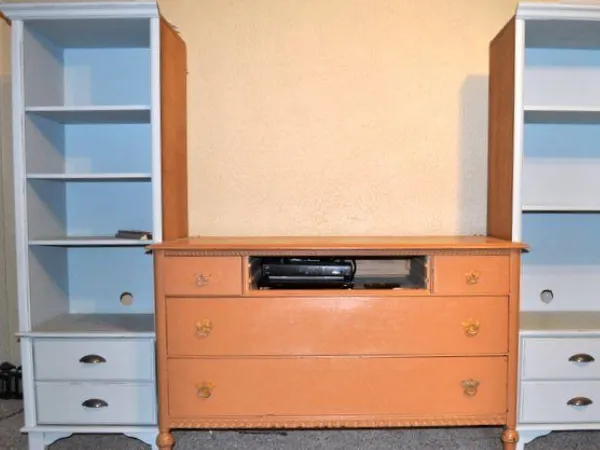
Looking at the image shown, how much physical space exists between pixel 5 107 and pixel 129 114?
880 millimetres

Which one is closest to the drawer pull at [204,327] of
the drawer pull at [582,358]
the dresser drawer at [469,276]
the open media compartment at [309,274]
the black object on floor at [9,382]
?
the open media compartment at [309,274]

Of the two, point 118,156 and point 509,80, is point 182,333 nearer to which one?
point 118,156

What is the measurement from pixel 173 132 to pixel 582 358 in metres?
1.98

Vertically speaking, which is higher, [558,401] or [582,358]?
[582,358]

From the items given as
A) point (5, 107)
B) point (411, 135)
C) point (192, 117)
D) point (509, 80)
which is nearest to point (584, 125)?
point (509, 80)

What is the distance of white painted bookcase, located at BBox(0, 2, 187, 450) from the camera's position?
186cm

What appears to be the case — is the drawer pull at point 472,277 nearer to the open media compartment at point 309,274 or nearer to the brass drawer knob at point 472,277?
the brass drawer knob at point 472,277

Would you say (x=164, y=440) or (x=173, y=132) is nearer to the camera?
(x=164, y=440)

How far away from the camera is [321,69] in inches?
88.7

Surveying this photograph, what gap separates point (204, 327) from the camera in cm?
178

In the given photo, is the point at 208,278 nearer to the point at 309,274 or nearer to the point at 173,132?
the point at 309,274

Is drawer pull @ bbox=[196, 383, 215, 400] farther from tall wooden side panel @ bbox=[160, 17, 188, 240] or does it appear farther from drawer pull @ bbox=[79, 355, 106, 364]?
tall wooden side panel @ bbox=[160, 17, 188, 240]

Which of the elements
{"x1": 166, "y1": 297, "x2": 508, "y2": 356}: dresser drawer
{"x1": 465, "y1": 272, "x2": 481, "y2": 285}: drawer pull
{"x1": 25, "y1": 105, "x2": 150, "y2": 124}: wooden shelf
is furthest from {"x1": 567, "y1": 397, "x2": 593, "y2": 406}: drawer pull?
{"x1": 25, "y1": 105, "x2": 150, "y2": 124}: wooden shelf

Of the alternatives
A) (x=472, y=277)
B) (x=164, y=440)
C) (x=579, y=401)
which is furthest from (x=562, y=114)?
(x=164, y=440)
